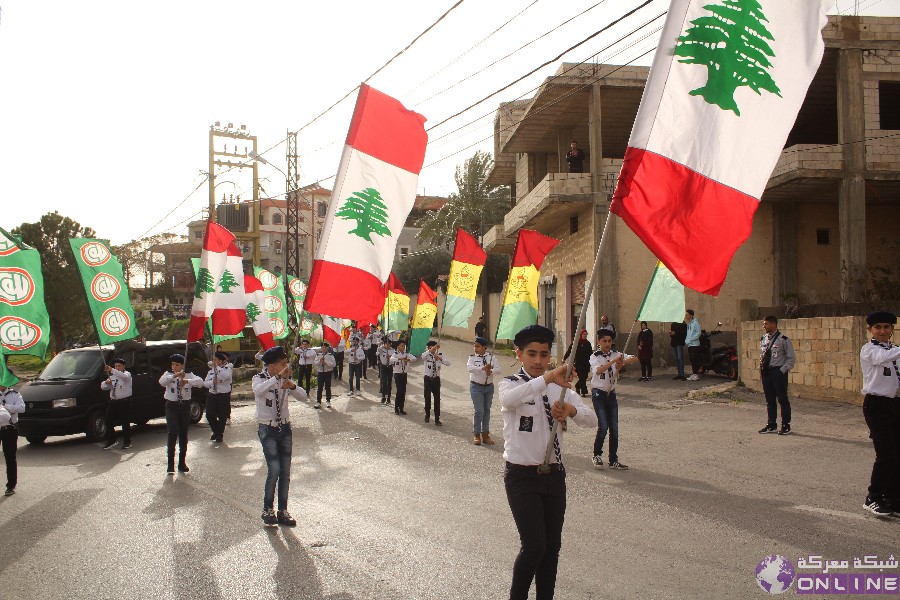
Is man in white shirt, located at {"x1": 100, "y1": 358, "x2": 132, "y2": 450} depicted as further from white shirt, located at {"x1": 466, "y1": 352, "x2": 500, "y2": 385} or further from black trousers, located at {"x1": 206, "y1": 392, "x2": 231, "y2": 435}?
white shirt, located at {"x1": 466, "y1": 352, "x2": 500, "y2": 385}

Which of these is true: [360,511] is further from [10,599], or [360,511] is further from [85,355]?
[85,355]

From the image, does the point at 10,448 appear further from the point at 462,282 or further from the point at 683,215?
the point at 462,282

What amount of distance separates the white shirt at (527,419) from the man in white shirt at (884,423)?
155 inches

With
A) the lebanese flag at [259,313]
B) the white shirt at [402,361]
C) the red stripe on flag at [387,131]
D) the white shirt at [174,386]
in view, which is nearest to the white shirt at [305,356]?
the lebanese flag at [259,313]

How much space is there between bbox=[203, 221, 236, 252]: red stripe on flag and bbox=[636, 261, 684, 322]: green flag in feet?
27.8

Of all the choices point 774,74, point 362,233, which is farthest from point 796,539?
point 362,233

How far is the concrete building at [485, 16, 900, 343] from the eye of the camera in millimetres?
20656

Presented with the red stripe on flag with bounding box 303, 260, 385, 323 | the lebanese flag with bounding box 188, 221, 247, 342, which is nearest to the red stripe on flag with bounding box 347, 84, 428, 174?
the red stripe on flag with bounding box 303, 260, 385, 323

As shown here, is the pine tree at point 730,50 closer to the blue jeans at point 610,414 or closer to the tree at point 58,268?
the blue jeans at point 610,414

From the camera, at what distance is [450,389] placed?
78.5ft

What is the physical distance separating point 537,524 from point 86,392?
13054 mm

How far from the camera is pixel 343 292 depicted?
721 cm

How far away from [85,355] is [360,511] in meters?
10.5

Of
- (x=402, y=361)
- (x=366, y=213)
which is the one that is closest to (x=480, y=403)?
(x=402, y=361)
